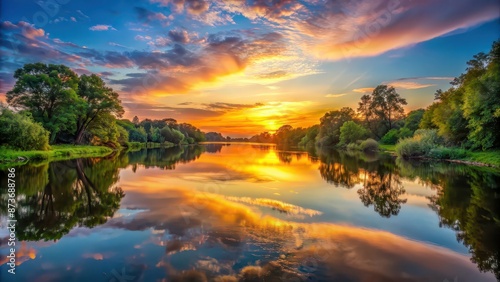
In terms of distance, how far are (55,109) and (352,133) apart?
224 feet

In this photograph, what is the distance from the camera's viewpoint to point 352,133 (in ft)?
258

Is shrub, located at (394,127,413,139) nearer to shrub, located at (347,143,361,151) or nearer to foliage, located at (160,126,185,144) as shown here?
shrub, located at (347,143,361,151)

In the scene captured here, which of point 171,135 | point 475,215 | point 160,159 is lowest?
point 160,159

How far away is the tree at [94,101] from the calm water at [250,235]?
36.7 metres

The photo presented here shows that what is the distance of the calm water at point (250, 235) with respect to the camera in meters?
5.53

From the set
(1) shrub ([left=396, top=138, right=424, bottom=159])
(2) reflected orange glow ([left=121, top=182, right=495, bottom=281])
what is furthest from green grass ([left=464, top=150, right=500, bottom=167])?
(2) reflected orange glow ([left=121, top=182, right=495, bottom=281])

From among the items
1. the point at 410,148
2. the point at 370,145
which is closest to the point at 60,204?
the point at 410,148

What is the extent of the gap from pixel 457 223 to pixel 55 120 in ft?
151

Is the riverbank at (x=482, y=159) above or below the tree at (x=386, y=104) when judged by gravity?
below

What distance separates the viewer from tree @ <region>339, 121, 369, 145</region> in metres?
76.9

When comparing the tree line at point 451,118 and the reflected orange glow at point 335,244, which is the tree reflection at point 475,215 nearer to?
the reflected orange glow at point 335,244

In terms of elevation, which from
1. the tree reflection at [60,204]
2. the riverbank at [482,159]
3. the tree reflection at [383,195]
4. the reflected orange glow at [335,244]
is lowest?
the tree reflection at [60,204]

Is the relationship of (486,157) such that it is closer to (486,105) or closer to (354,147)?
(486,105)

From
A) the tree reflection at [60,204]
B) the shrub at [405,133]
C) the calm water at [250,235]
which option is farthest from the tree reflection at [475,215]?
the shrub at [405,133]
